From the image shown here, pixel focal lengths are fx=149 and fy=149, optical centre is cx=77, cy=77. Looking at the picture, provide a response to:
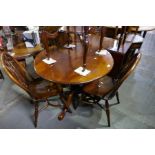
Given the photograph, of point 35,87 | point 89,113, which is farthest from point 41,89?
point 89,113

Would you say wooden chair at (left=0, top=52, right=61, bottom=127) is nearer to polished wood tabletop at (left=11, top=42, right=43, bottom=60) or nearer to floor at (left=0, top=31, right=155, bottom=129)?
floor at (left=0, top=31, right=155, bottom=129)

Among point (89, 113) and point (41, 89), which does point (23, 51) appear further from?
point (89, 113)

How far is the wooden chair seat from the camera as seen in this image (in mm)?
1808

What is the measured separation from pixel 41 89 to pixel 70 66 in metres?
0.50

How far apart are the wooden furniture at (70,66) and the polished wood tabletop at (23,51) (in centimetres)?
40

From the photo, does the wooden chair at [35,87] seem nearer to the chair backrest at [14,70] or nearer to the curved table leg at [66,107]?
the chair backrest at [14,70]

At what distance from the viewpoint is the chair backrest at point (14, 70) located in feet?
4.87

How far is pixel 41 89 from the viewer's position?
1.90 metres

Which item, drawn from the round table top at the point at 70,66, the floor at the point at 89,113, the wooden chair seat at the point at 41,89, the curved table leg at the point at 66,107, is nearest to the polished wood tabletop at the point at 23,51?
the round table top at the point at 70,66

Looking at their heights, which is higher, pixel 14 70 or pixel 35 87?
pixel 14 70

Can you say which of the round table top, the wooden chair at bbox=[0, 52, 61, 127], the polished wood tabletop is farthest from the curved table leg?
the polished wood tabletop
